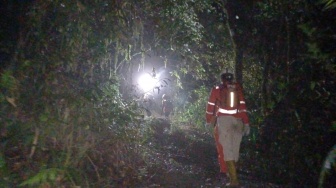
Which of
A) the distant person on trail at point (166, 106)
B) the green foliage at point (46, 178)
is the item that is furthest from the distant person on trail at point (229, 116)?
the distant person on trail at point (166, 106)

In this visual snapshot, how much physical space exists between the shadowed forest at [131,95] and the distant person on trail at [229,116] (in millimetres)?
662

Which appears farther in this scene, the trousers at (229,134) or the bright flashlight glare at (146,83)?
the bright flashlight glare at (146,83)

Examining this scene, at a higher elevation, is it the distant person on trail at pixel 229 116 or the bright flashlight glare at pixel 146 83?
the bright flashlight glare at pixel 146 83

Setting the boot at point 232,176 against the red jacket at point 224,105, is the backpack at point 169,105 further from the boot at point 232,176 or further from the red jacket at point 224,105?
the boot at point 232,176

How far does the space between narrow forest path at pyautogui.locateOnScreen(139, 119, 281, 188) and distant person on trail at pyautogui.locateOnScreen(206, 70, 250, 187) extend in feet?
1.95

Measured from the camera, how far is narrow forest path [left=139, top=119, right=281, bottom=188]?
28.3 feet

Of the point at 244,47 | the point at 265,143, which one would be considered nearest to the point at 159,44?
the point at 244,47

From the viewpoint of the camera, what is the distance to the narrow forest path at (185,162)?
28.3 feet

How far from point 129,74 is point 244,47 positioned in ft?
11.1

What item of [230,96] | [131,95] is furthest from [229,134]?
[131,95]

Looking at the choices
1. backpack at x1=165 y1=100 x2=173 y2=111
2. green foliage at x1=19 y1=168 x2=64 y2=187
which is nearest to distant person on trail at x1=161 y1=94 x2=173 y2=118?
backpack at x1=165 y1=100 x2=173 y2=111

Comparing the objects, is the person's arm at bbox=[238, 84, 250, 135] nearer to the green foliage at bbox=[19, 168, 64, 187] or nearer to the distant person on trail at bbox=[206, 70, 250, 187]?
the distant person on trail at bbox=[206, 70, 250, 187]

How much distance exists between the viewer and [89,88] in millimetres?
8305

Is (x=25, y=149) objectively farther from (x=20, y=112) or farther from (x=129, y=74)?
(x=129, y=74)
